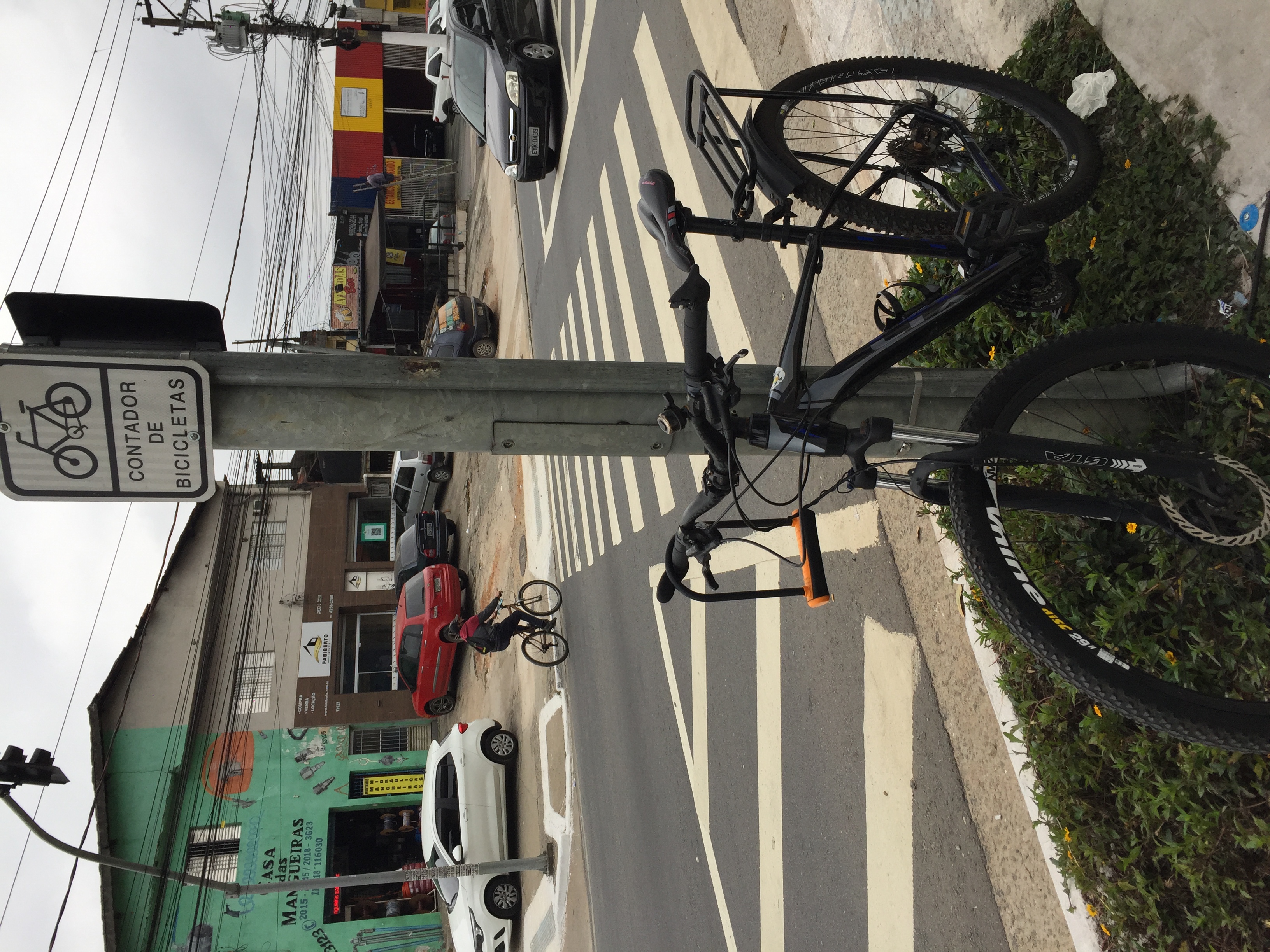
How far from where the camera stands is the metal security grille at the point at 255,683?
18328 millimetres

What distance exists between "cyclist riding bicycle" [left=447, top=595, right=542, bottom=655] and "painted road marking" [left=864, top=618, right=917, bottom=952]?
22.8ft

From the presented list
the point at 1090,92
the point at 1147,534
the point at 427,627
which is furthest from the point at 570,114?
the point at 1147,534

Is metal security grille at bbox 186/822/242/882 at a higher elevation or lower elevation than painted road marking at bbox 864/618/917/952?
higher

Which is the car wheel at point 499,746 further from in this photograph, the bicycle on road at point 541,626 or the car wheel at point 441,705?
the car wheel at point 441,705

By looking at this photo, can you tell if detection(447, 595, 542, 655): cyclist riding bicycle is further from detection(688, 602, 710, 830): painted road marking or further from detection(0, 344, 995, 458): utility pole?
detection(0, 344, 995, 458): utility pole

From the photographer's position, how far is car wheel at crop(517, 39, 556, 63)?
11367mm

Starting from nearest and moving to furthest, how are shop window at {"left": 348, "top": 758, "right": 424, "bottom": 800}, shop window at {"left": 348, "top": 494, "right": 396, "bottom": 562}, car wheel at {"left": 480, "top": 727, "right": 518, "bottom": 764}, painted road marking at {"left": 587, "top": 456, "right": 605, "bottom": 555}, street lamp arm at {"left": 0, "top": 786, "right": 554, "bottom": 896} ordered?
street lamp arm at {"left": 0, "top": 786, "right": 554, "bottom": 896} → painted road marking at {"left": 587, "top": 456, "right": 605, "bottom": 555} → car wheel at {"left": 480, "top": 727, "right": 518, "bottom": 764} → shop window at {"left": 348, "top": 758, "right": 424, "bottom": 800} → shop window at {"left": 348, "top": 494, "right": 396, "bottom": 562}

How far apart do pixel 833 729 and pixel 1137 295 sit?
303 cm

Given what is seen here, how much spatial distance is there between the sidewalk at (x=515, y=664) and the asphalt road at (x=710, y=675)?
73cm

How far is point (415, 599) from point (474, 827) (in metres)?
5.08

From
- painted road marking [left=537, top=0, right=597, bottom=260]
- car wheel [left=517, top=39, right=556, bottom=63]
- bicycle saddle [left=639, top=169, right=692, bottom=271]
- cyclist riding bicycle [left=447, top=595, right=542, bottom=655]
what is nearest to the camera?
bicycle saddle [left=639, top=169, right=692, bottom=271]

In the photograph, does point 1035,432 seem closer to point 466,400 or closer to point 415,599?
point 466,400

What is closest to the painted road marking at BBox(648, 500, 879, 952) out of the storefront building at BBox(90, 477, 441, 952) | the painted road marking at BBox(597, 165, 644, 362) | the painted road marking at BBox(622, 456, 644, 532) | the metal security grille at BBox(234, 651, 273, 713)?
the painted road marking at BBox(622, 456, 644, 532)

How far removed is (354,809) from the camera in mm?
17766
